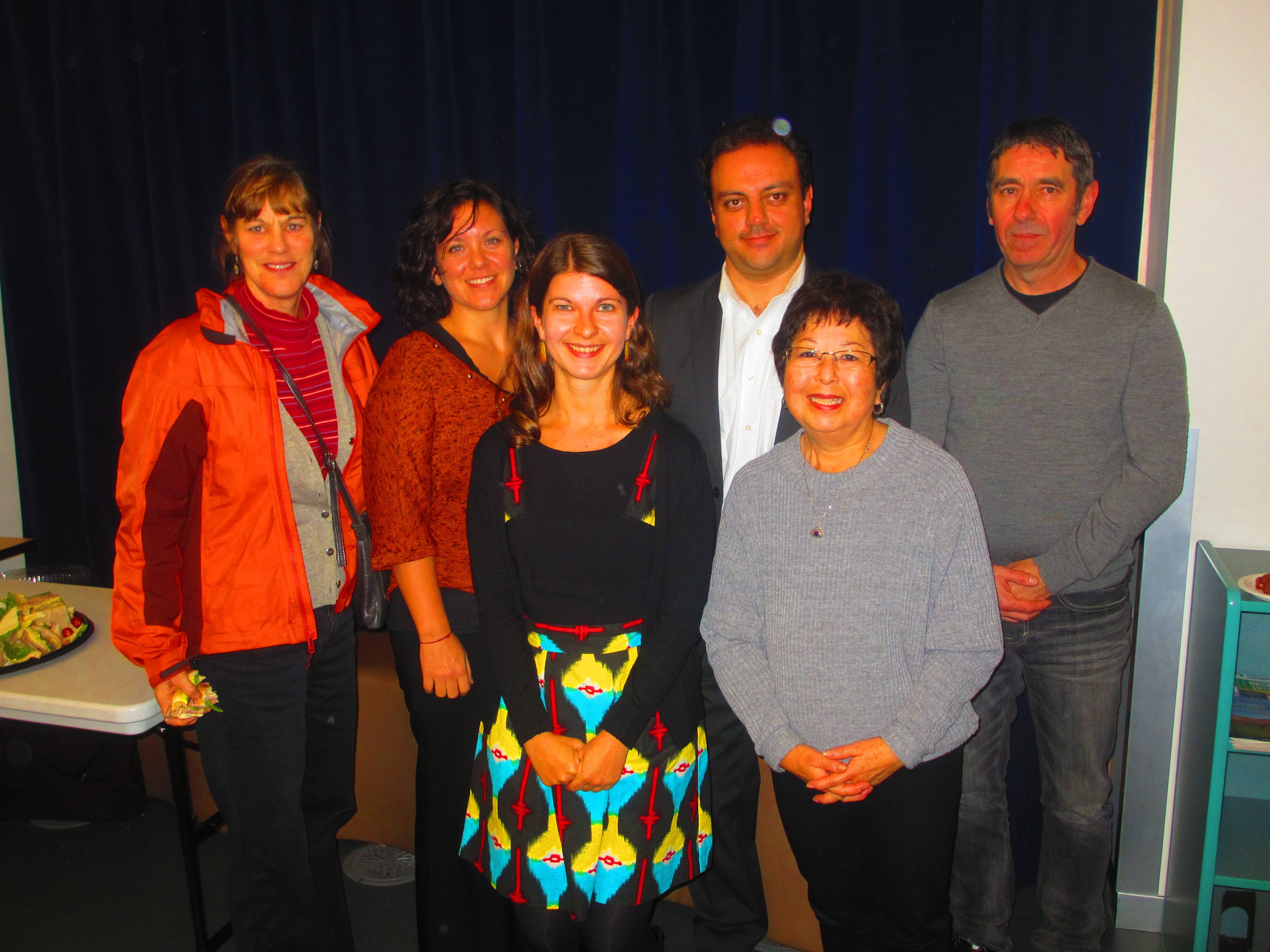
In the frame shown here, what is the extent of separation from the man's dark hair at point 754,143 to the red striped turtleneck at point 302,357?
96 centimetres

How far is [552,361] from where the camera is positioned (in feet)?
4.99

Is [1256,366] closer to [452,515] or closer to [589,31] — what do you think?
[452,515]

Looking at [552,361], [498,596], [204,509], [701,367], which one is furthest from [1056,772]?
[204,509]

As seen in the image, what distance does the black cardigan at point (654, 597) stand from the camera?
1.41 meters

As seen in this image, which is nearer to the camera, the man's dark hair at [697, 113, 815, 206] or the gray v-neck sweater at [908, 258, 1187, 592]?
the gray v-neck sweater at [908, 258, 1187, 592]

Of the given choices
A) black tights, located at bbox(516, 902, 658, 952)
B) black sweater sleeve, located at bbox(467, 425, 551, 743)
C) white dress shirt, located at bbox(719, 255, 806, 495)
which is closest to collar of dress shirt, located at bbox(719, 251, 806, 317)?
white dress shirt, located at bbox(719, 255, 806, 495)

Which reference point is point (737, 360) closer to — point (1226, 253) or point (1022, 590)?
point (1022, 590)

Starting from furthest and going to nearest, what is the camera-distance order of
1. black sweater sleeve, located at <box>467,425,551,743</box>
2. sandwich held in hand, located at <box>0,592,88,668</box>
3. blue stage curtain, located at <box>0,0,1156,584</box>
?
1. blue stage curtain, located at <box>0,0,1156,584</box>
2. sandwich held in hand, located at <box>0,592,88,668</box>
3. black sweater sleeve, located at <box>467,425,551,743</box>

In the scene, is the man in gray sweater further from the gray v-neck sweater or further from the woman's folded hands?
the woman's folded hands

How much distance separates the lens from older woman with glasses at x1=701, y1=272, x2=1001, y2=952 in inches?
52.6

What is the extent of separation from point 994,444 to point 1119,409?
0.26m

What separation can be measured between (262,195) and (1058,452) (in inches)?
68.8

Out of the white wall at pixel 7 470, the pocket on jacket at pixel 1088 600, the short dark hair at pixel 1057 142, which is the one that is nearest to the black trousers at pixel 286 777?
the pocket on jacket at pixel 1088 600

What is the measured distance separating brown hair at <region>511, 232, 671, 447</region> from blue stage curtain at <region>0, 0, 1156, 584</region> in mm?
1050
